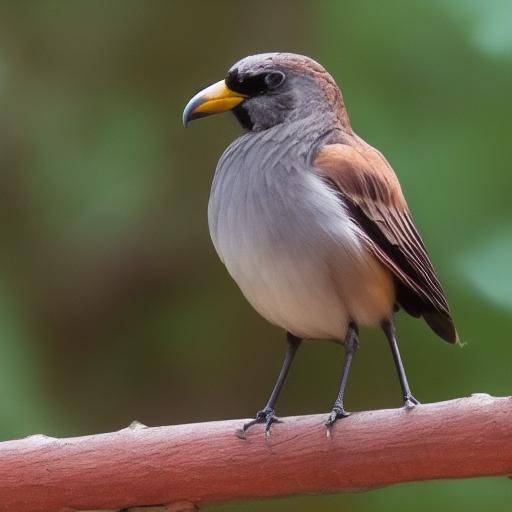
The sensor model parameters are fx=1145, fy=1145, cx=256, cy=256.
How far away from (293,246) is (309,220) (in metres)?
0.05

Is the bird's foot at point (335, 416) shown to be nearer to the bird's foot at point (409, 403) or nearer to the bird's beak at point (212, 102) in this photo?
the bird's foot at point (409, 403)

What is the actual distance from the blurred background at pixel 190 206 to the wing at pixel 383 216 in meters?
0.86

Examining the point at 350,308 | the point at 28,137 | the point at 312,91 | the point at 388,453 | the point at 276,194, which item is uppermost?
the point at 28,137

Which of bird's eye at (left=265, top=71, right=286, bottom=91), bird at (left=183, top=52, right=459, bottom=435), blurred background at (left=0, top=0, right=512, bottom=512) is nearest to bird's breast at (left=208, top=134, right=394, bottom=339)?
bird at (left=183, top=52, right=459, bottom=435)

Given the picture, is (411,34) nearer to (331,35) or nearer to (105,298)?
(331,35)

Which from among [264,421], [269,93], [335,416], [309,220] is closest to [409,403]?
[335,416]

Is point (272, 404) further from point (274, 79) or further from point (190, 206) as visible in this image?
point (190, 206)

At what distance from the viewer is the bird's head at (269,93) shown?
6.52ft

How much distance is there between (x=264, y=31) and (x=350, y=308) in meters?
1.29

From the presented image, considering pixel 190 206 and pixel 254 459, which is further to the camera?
pixel 190 206

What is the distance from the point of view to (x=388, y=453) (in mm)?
1696

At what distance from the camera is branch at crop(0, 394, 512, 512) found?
5.48 feet


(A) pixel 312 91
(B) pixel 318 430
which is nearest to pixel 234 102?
(A) pixel 312 91

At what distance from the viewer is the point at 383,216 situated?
6.44ft
